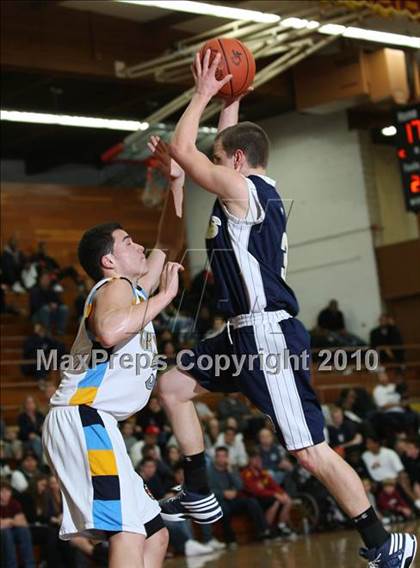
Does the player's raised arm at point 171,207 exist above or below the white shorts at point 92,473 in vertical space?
above

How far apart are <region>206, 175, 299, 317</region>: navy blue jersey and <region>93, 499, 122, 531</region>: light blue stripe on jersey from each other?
3.67ft

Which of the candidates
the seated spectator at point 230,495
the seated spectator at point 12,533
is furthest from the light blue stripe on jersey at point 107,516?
the seated spectator at point 230,495

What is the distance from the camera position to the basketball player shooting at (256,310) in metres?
4.96

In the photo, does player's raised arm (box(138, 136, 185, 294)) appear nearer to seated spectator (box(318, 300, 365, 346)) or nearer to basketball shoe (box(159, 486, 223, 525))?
basketball shoe (box(159, 486, 223, 525))

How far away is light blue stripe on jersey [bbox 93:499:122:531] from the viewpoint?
455cm

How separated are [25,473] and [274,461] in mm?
3521

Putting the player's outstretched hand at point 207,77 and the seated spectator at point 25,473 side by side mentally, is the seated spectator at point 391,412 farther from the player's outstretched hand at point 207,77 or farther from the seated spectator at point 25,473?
the player's outstretched hand at point 207,77

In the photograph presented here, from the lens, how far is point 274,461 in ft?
45.5

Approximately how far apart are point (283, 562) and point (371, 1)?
7.72m

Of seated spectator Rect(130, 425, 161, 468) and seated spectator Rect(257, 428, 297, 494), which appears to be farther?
seated spectator Rect(257, 428, 297, 494)

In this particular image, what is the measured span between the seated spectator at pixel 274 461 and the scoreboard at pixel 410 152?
338cm

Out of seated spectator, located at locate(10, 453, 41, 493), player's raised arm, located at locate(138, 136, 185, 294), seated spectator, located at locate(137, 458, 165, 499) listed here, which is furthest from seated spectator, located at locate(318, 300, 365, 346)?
player's raised arm, located at locate(138, 136, 185, 294)

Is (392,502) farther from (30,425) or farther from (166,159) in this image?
(166,159)

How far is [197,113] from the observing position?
500 centimetres
